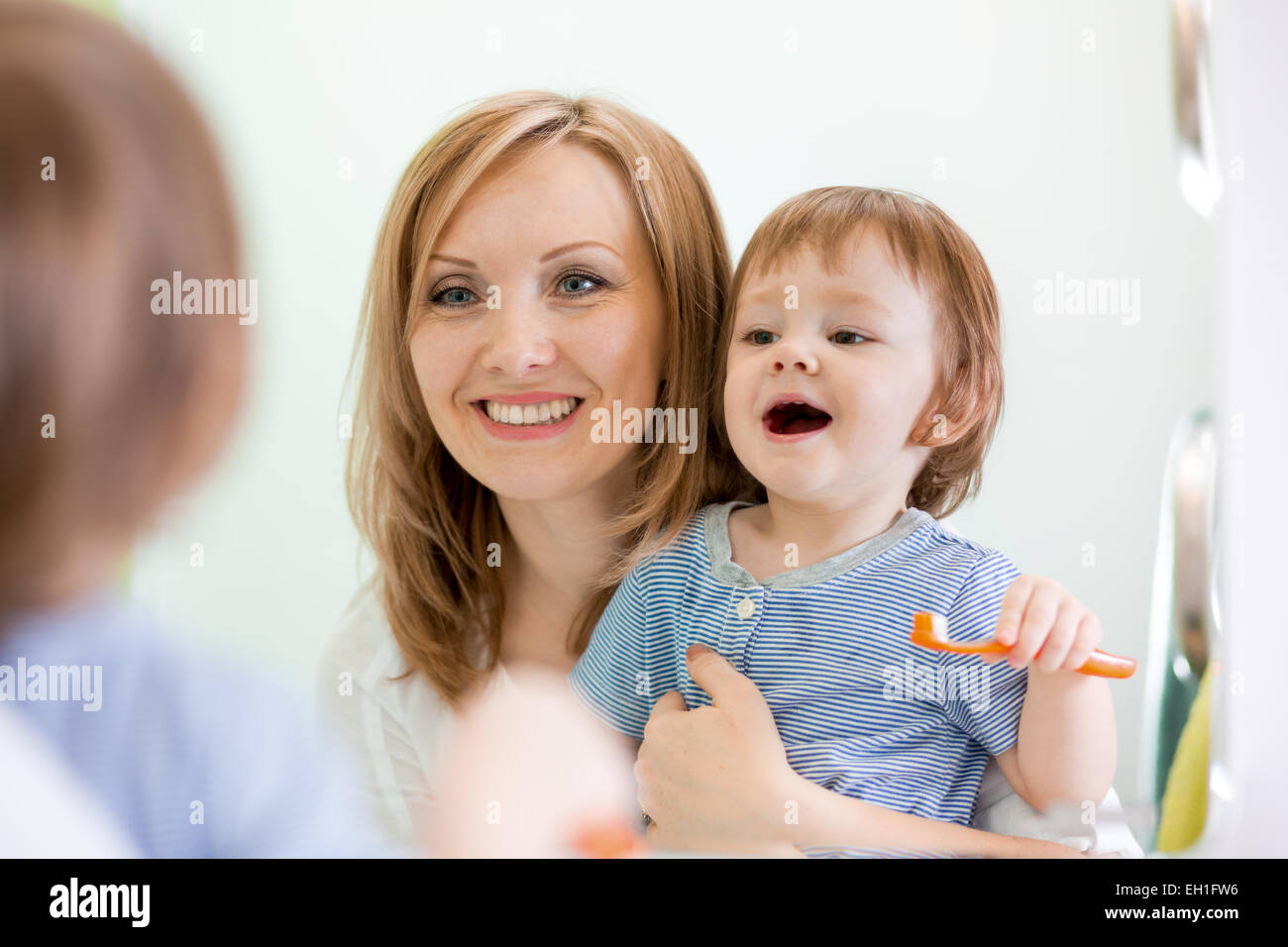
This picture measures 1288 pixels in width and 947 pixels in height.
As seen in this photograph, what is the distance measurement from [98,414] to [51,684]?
0.23m

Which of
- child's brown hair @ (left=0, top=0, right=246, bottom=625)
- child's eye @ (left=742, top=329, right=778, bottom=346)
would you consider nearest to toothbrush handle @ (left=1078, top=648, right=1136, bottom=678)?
child's eye @ (left=742, top=329, right=778, bottom=346)

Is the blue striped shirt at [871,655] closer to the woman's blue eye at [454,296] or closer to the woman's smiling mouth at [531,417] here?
the woman's smiling mouth at [531,417]

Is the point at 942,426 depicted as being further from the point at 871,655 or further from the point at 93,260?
the point at 93,260

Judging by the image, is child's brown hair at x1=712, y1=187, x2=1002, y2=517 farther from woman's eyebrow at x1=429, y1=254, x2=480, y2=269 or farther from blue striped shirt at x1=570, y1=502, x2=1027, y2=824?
woman's eyebrow at x1=429, y1=254, x2=480, y2=269

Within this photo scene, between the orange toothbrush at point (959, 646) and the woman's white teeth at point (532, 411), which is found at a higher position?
the woman's white teeth at point (532, 411)

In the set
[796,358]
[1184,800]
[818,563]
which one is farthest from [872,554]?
[1184,800]

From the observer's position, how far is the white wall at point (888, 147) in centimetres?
85

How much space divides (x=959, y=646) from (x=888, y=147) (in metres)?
0.40

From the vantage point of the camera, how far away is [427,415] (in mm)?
871

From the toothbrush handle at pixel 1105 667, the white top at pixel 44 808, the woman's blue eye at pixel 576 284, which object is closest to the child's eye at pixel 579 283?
the woman's blue eye at pixel 576 284

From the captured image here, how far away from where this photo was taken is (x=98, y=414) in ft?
2.84

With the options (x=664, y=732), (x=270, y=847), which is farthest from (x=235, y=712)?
(x=664, y=732)

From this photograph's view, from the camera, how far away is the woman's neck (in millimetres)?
869

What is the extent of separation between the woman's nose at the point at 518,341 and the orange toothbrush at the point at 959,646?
34 cm
